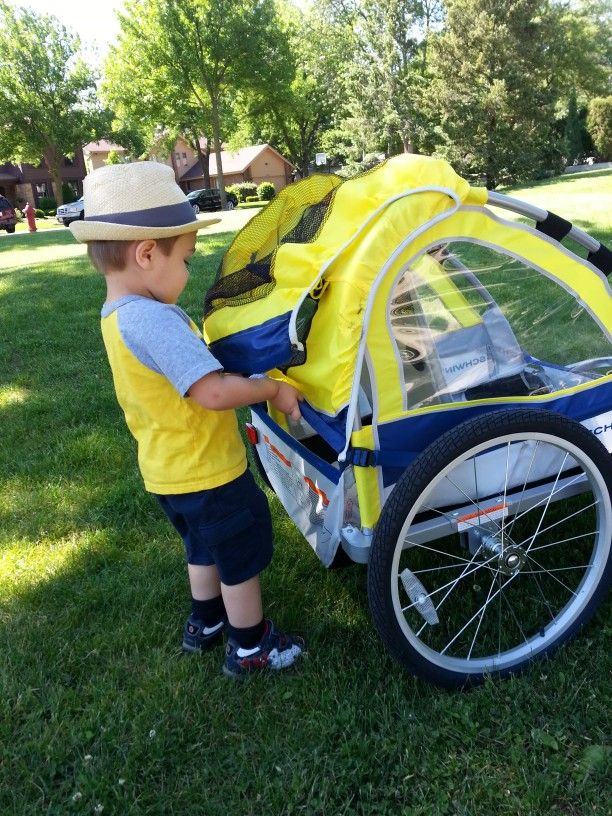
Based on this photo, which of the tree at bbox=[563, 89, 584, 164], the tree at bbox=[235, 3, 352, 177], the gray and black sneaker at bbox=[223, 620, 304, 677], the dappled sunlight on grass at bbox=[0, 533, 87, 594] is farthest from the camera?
the tree at bbox=[235, 3, 352, 177]

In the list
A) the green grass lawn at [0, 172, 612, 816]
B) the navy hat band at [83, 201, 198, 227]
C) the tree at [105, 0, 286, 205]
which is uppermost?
the tree at [105, 0, 286, 205]

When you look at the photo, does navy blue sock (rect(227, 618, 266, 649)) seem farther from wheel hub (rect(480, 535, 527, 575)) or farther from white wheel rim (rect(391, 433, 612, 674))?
wheel hub (rect(480, 535, 527, 575))

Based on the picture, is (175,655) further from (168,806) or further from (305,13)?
(305,13)

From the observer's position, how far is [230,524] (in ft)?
6.44

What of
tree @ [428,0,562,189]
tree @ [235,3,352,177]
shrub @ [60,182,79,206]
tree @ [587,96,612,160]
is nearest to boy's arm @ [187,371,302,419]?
tree @ [428,0,562,189]

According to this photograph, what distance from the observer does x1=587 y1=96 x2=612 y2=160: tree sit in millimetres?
32906

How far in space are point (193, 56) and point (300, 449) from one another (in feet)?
110

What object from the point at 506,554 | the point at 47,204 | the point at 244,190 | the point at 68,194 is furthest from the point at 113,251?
the point at 68,194

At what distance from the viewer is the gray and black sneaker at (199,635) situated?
2232 millimetres

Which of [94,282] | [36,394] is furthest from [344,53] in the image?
[36,394]

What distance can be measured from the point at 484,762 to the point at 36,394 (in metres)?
3.83

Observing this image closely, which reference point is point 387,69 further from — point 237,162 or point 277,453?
point 277,453

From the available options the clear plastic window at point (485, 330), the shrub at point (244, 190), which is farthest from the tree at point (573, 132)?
Result: the clear plastic window at point (485, 330)

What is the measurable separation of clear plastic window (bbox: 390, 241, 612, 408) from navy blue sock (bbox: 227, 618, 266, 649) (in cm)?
86
